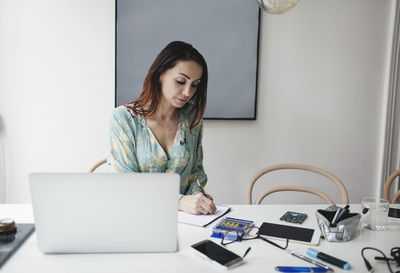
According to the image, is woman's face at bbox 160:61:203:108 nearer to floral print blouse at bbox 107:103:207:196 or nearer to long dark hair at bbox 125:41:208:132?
long dark hair at bbox 125:41:208:132

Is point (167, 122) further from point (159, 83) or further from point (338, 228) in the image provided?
point (338, 228)

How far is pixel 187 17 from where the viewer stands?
7.73 feet

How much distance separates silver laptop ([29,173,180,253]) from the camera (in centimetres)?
96

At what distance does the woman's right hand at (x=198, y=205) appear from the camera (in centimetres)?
138

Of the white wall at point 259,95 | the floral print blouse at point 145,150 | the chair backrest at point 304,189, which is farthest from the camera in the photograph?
the white wall at point 259,95

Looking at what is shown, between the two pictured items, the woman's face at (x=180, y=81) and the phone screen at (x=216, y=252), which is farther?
the woman's face at (x=180, y=81)

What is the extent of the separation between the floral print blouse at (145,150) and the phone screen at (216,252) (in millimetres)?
584

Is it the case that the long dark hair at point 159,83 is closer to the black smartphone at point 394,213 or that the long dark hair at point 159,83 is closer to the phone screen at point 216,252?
the phone screen at point 216,252

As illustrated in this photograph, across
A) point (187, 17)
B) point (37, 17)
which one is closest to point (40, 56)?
point (37, 17)

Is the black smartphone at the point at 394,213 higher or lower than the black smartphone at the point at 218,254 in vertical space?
higher

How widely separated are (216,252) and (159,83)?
0.96 metres

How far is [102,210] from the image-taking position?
3.21 ft

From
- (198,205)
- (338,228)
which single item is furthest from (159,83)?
(338,228)

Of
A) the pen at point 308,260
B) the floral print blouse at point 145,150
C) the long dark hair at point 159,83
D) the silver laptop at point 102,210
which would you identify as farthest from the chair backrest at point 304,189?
the silver laptop at point 102,210
